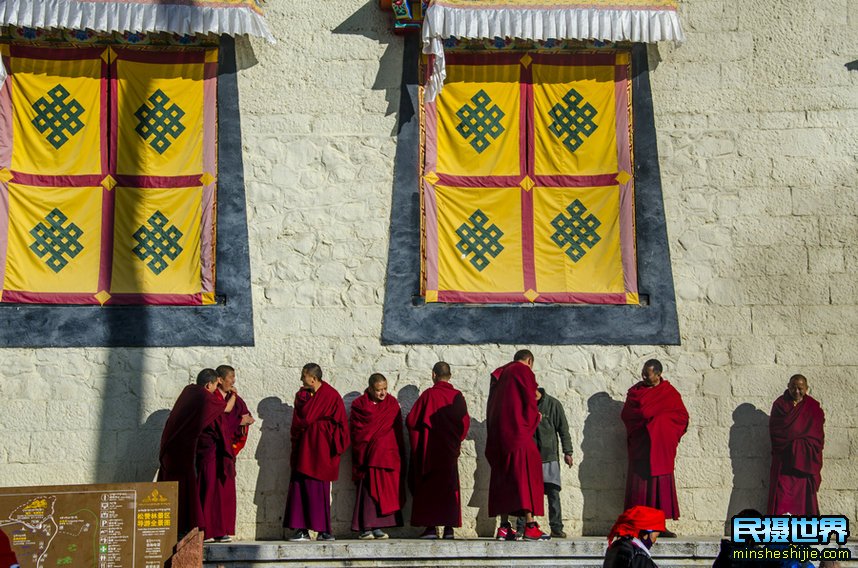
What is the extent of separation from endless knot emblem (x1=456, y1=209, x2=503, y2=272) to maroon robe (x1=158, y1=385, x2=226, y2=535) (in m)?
2.56

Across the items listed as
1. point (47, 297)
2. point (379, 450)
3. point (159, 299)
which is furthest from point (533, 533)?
point (47, 297)

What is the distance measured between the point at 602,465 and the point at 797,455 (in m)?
1.58

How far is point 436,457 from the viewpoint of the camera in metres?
9.62

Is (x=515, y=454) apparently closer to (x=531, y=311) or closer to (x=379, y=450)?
(x=379, y=450)

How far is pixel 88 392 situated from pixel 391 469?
8.89 feet

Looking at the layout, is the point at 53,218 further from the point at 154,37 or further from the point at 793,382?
A: the point at 793,382

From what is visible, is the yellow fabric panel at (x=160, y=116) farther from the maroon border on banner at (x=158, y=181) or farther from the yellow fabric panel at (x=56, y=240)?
the yellow fabric panel at (x=56, y=240)

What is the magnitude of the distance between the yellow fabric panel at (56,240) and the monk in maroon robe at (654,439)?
4.75 meters

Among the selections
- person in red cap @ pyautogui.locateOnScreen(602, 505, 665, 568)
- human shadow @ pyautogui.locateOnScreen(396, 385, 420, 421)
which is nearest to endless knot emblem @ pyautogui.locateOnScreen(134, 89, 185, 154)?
human shadow @ pyautogui.locateOnScreen(396, 385, 420, 421)

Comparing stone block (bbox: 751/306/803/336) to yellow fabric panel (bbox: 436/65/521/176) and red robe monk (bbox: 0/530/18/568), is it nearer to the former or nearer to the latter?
yellow fabric panel (bbox: 436/65/521/176)

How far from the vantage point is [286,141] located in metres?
10.7

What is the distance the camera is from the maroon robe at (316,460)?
31.6 feet

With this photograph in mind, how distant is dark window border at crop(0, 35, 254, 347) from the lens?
10289mm

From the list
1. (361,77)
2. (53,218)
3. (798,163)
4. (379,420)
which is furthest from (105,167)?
(798,163)
